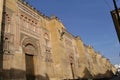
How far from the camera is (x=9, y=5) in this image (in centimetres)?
1684

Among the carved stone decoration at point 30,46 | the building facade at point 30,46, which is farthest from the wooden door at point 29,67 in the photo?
the carved stone decoration at point 30,46

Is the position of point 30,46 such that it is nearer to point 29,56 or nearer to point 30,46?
point 30,46

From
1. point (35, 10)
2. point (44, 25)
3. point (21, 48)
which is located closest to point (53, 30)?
point (44, 25)

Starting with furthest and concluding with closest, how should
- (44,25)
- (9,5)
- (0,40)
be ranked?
(44,25), (9,5), (0,40)

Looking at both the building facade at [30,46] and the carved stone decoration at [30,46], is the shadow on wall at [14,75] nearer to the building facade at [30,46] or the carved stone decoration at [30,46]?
the building facade at [30,46]

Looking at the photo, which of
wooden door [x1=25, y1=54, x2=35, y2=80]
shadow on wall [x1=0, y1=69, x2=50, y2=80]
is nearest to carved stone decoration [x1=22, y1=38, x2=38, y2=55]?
wooden door [x1=25, y1=54, x2=35, y2=80]

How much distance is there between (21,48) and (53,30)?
27.2ft

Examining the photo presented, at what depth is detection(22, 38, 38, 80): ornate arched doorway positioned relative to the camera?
17.6 m

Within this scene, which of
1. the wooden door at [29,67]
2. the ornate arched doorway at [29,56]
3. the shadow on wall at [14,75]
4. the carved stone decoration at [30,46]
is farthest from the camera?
the carved stone decoration at [30,46]

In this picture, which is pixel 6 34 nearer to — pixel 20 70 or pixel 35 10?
pixel 20 70

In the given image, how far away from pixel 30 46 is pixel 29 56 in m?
1.06

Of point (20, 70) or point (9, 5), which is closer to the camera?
point (20, 70)

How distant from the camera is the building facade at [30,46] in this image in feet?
49.8

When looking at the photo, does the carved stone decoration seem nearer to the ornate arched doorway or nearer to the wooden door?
the ornate arched doorway
